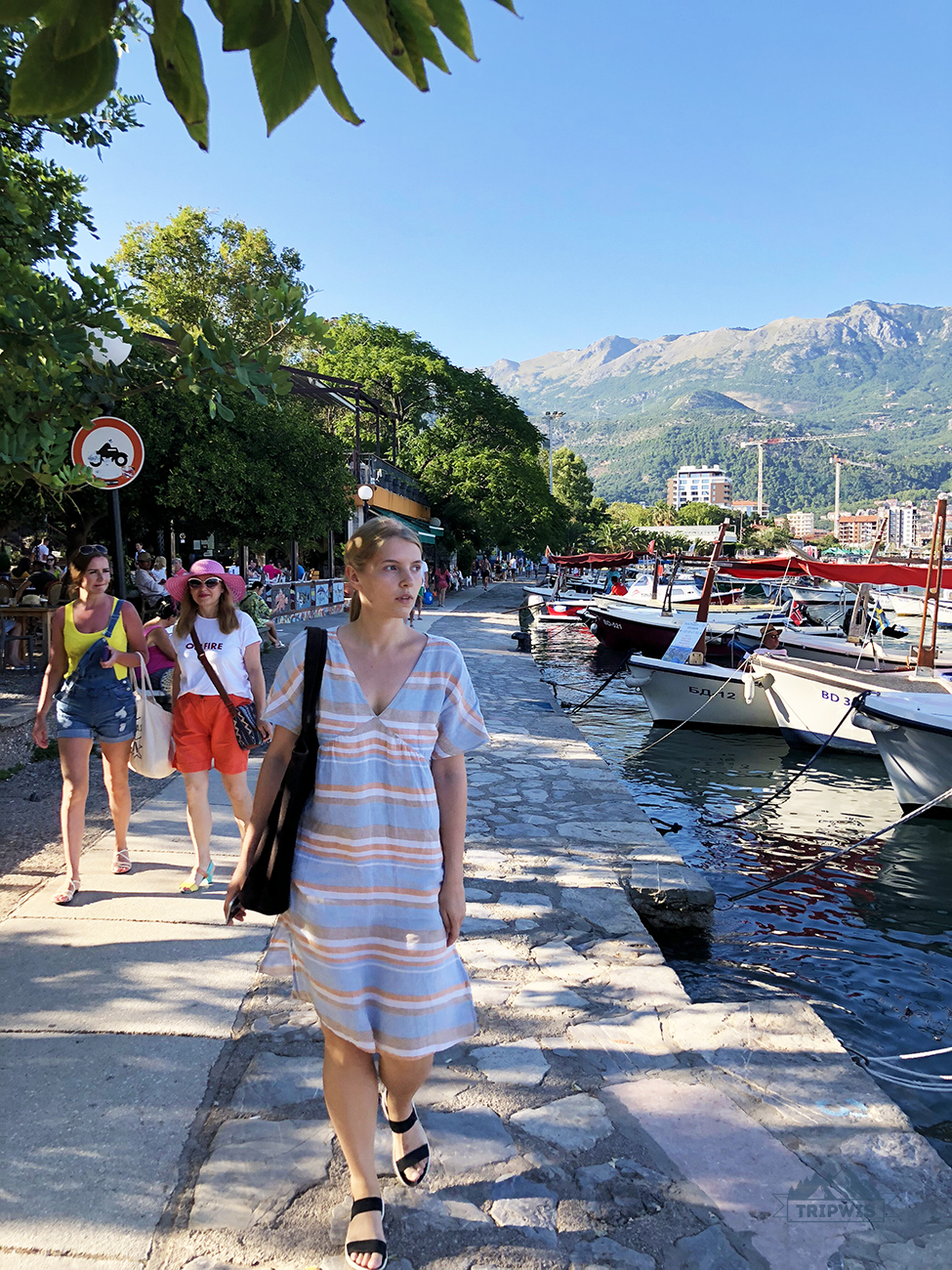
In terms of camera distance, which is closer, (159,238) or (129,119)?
(129,119)

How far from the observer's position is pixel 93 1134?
8.66 ft

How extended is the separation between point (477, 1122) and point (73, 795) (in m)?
2.84

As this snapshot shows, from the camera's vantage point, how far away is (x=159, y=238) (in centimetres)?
3244

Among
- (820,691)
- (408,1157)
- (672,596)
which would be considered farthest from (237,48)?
(672,596)

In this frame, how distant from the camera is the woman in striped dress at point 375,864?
2238 millimetres

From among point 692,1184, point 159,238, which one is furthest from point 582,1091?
point 159,238

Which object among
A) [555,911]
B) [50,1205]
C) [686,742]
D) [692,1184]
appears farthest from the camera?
[686,742]

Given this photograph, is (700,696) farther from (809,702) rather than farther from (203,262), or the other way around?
(203,262)

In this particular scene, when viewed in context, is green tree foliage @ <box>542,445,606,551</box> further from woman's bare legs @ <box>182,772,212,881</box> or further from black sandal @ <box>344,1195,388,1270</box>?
black sandal @ <box>344,1195,388,1270</box>

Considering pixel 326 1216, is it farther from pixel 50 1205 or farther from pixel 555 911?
pixel 555 911

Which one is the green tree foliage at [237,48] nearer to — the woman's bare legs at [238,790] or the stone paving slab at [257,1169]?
the stone paving slab at [257,1169]

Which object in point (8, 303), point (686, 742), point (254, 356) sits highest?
point (8, 303)

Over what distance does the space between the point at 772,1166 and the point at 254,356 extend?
3.98 metres

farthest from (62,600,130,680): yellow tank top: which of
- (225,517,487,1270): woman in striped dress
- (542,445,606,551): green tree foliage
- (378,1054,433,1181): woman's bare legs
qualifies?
(542,445,606,551): green tree foliage
